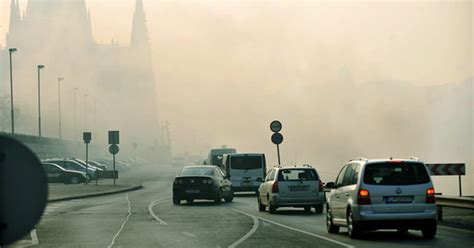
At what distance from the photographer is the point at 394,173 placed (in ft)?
60.2

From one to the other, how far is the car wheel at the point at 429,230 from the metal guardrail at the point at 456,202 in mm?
2514

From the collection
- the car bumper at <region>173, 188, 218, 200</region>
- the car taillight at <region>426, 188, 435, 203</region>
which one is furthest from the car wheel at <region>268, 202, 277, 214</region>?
the car taillight at <region>426, 188, 435, 203</region>

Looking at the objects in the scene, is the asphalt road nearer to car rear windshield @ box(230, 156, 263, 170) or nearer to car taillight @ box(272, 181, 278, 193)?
car taillight @ box(272, 181, 278, 193)

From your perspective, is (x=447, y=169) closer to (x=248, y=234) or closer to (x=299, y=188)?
(x=299, y=188)

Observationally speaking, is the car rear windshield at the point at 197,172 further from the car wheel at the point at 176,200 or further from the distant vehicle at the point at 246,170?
the distant vehicle at the point at 246,170

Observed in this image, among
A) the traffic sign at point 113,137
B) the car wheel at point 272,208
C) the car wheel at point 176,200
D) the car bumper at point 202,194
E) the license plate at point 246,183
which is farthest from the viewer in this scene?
the traffic sign at point 113,137

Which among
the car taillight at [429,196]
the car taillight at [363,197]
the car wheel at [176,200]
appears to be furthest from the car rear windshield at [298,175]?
the car taillight at [429,196]

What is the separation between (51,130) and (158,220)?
174 metres

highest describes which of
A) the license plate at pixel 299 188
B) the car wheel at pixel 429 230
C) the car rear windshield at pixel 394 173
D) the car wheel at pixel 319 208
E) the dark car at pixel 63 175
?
the car rear windshield at pixel 394 173

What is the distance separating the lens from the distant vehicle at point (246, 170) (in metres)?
46.1

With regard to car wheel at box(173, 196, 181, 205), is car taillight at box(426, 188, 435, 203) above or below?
above

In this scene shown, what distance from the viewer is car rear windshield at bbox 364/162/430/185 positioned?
1827 centimetres

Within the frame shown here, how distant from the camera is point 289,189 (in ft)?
94.8

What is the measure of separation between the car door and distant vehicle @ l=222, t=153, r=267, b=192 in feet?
83.0
